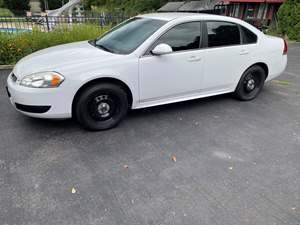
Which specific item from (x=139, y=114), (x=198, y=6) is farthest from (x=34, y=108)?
(x=198, y=6)

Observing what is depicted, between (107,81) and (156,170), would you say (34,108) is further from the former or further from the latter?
(156,170)

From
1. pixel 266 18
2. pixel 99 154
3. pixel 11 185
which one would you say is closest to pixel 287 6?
pixel 266 18

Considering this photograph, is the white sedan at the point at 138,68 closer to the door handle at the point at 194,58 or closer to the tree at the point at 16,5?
the door handle at the point at 194,58

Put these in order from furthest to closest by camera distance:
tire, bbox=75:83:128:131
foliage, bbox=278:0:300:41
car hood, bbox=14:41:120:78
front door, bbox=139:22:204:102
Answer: foliage, bbox=278:0:300:41, front door, bbox=139:22:204:102, tire, bbox=75:83:128:131, car hood, bbox=14:41:120:78

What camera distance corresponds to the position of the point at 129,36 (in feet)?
12.6

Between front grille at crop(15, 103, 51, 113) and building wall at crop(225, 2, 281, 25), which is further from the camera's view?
building wall at crop(225, 2, 281, 25)

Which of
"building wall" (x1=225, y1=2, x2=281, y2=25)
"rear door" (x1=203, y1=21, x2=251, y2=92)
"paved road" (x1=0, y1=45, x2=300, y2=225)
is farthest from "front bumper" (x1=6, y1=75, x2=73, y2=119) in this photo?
"building wall" (x1=225, y1=2, x2=281, y2=25)

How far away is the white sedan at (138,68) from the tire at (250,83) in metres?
0.03

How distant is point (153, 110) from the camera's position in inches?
169

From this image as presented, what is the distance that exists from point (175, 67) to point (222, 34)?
113 cm

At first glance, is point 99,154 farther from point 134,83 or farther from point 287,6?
point 287,6

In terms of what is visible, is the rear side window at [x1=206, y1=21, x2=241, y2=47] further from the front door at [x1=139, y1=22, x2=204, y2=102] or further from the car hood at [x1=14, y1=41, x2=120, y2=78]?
the car hood at [x1=14, y1=41, x2=120, y2=78]

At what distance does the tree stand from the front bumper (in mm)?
54932

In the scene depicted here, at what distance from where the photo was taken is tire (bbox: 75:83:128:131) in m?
3.30
